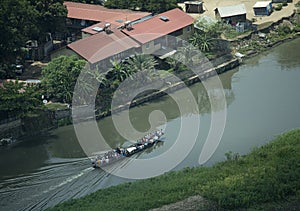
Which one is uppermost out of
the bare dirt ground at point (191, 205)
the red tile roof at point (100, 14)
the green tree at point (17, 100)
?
the red tile roof at point (100, 14)

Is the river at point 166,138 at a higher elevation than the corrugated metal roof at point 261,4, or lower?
lower

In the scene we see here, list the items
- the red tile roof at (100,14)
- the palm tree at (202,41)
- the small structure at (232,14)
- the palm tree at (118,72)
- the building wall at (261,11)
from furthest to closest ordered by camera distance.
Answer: the building wall at (261,11) → the small structure at (232,14) → the red tile roof at (100,14) → the palm tree at (202,41) → the palm tree at (118,72)

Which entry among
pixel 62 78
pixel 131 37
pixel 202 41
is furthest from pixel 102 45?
Result: pixel 202 41

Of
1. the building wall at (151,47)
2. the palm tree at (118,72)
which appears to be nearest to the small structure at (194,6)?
the building wall at (151,47)

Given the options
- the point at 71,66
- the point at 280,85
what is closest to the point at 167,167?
the point at 71,66

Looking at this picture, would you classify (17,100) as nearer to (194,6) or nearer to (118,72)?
(118,72)

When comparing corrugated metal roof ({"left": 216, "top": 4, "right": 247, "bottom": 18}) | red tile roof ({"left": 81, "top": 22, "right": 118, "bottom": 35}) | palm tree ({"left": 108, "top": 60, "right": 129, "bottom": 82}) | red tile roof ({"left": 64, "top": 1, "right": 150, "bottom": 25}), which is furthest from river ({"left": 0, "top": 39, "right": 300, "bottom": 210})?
red tile roof ({"left": 64, "top": 1, "right": 150, "bottom": 25})

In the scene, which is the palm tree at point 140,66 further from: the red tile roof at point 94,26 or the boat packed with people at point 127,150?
the boat packed with people at point 127,150

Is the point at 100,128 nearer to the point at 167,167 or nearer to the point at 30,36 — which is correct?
the point at 167,167
